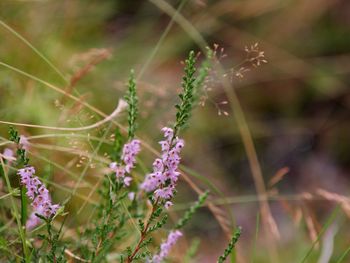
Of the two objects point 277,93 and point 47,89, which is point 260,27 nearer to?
point 277,93

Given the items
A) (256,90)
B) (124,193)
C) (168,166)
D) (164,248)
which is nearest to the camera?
(168,166)

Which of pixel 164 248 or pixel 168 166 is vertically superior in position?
pixel 168 166

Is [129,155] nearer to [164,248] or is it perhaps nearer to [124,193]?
[124,193]

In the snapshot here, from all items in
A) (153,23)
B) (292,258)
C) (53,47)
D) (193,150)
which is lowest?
(292,258)

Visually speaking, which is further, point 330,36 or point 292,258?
point 330,36

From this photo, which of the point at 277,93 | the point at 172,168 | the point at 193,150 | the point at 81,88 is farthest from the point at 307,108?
the point at 172,168

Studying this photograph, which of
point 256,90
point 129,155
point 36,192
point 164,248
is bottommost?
point 164,248

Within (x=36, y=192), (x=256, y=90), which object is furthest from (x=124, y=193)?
(x=256, y=90)

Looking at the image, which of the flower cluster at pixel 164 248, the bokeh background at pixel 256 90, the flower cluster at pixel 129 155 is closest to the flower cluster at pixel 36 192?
the flower cluster at pixel 129 155
